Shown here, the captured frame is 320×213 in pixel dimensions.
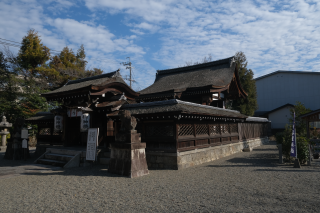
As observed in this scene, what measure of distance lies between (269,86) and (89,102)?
94.1 ft

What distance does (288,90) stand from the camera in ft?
101

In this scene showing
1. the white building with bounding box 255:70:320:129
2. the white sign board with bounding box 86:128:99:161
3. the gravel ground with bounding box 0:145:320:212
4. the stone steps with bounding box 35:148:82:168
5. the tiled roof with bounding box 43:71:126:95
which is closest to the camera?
the gravel ground with bounding box 0:145:320:212

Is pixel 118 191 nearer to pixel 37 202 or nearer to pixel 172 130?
pixel 37 202

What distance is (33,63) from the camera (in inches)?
998

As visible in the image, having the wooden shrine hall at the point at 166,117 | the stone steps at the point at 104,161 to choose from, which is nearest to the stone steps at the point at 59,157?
the wooden shrine hall at the point at 166,117

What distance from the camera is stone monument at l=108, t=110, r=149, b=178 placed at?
8.20 metres

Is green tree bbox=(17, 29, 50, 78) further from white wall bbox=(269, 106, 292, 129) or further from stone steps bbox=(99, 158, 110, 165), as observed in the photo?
white wall bbox=(269, 106, 292, 129)

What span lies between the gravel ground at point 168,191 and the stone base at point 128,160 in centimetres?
37

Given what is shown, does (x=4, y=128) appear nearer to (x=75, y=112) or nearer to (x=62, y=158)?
(x=62, y=158)

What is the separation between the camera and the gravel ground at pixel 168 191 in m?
4.97

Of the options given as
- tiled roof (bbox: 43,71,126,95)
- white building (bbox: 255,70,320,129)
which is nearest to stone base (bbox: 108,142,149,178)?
tiled roof (bbox: 43,71,126,95)

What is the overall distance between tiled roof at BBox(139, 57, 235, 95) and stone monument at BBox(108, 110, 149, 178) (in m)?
7.93

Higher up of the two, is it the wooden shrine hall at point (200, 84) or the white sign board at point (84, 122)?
the wooden shrine hall at point (200, 84)

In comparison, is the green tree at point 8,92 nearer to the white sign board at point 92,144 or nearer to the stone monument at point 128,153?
the white sign board at point 92,144
